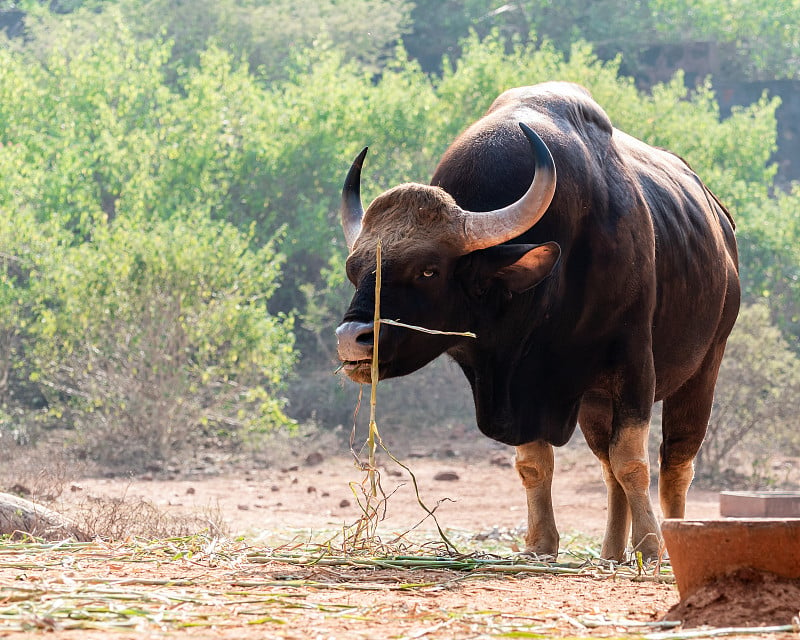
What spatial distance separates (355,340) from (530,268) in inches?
37.0

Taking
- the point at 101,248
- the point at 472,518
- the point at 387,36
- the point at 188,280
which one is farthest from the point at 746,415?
the point at 387,36

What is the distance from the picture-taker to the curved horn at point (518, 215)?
16.4 ft

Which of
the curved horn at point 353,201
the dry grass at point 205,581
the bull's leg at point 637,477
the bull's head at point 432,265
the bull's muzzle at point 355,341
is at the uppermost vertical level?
the curved horn at point 353,201

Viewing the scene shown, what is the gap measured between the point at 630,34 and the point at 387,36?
6.73 m

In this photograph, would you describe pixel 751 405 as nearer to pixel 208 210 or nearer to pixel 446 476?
pixel 446 476

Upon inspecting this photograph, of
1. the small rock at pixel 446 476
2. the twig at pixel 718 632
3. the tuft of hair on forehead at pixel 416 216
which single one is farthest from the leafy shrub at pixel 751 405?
the twig at pixel 718 632

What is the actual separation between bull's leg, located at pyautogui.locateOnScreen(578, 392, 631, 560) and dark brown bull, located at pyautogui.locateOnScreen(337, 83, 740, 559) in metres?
0.01

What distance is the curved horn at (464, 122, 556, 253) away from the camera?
16.4 ft

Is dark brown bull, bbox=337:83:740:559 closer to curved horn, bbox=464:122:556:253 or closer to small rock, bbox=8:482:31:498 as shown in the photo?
curved horn, bbox=464:122:556:253

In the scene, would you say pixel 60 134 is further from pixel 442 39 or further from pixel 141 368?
pixel 442 39

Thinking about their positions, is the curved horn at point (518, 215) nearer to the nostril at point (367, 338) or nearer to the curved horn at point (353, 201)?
the nostril at point (367, 338)

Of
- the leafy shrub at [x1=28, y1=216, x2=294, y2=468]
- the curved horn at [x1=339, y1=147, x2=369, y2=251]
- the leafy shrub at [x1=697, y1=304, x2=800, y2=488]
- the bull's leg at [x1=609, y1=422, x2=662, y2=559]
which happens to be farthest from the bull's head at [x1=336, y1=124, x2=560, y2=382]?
the leafy shrub at [x1=697, y1=304, x2=800, y2=488]

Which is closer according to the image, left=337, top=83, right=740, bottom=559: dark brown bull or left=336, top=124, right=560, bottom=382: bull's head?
left=336, top=124, right=560, bottom=382: bull's head

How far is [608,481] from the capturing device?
6773 mm
